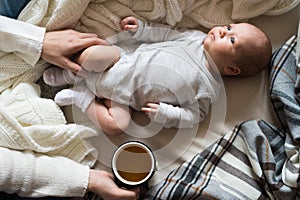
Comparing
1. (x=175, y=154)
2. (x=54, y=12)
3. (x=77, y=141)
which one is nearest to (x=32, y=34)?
(x=54, y=12)

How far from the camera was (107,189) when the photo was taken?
1.17 meters

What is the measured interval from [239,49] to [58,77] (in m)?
0.47

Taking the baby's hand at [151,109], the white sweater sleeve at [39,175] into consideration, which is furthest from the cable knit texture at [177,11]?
the white sweater sleeve at [39,175]

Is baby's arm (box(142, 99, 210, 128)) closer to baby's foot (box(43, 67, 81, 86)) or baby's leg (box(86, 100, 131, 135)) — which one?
baby's leg (box(86, 100, 131, 135))

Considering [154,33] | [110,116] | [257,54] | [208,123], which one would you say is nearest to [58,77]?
[110,116]

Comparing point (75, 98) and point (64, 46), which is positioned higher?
point (64, 46)

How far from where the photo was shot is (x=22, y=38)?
1235mm

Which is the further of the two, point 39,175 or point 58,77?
point 58,77

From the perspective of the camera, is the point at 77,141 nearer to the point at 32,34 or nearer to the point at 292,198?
the point at 32,34

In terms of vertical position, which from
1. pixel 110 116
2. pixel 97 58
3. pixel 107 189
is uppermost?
pixel 97 58

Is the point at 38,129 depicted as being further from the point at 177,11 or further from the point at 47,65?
the point at 177,11

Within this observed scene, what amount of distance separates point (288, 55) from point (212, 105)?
234 millimetres

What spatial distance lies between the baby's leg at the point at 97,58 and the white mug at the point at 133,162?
0.70 ft

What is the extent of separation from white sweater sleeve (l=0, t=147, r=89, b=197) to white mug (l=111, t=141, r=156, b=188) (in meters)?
0.08
